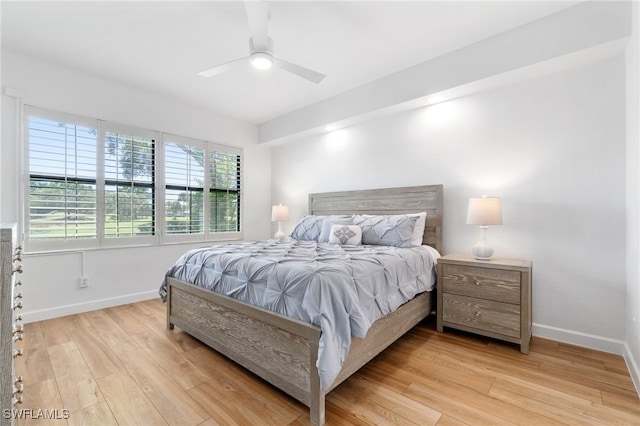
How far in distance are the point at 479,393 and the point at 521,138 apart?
7.35 ft

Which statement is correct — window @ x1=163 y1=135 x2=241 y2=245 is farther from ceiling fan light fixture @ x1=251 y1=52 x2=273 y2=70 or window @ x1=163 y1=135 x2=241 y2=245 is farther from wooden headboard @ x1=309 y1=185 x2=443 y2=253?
ceiling fan light fixture @ x1=251 y1=52 x2=273 y2=70

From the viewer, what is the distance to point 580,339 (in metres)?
2.36

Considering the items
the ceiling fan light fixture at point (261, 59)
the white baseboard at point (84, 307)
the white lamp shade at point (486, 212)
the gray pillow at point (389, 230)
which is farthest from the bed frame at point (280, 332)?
the ceiling fan light fixture at point (261, 59)

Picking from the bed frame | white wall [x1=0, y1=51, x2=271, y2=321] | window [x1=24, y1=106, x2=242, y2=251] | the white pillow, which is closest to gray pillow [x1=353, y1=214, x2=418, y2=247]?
the white pillow

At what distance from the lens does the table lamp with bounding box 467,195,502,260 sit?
2479mm

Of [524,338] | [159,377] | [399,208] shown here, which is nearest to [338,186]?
[399,208]

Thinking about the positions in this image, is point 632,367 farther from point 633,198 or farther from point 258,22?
point 258,22

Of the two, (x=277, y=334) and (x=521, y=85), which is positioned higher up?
(x=521, y=85)

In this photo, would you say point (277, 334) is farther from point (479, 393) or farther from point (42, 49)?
point (42, 49)

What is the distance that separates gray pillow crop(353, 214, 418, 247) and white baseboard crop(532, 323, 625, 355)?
1347mm

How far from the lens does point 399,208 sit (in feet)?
11.3

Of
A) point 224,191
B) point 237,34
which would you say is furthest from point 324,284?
point 224,191

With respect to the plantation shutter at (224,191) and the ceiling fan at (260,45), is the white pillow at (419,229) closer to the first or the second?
the ceiling fan at (260,45)

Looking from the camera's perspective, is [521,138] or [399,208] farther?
[399,208]
